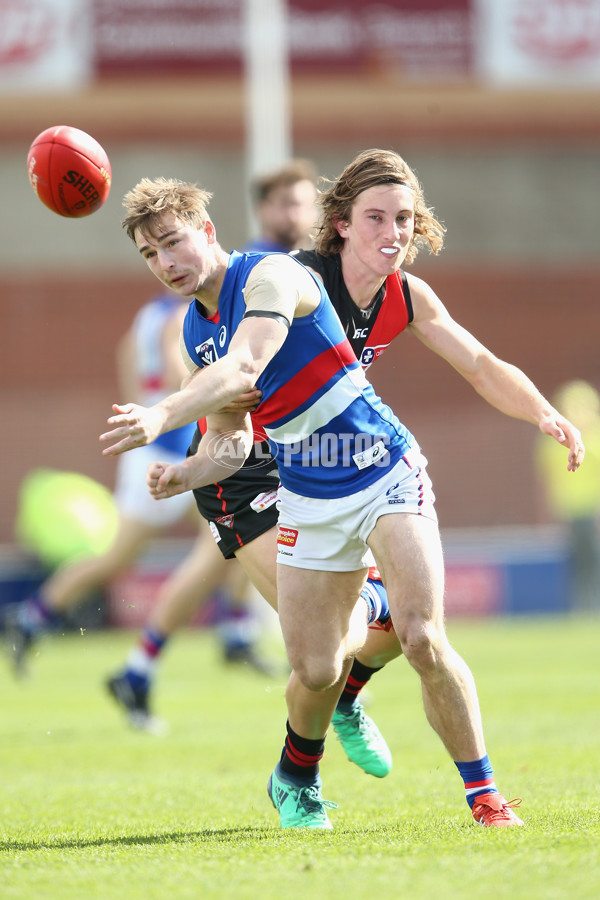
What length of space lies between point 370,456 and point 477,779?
112 centimetres

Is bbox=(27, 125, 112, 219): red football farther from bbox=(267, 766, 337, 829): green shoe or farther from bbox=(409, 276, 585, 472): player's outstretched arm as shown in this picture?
bbox=(267, 766, 337, 829): green shoe

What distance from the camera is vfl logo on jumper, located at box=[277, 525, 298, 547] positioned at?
441 centimetres

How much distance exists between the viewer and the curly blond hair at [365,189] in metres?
4.50

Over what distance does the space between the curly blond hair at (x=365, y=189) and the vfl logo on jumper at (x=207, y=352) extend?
62 centimetres

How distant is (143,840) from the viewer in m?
4.23

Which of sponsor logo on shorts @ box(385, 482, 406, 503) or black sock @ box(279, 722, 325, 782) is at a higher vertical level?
sponsor logo on shorts @ box(385, 482, 406, 503)

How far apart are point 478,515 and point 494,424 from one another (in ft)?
5.20

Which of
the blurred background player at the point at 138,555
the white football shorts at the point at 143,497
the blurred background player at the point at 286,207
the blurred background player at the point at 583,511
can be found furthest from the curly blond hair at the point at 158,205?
the blurred background player at the point at 583,511

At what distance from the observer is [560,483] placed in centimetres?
1703

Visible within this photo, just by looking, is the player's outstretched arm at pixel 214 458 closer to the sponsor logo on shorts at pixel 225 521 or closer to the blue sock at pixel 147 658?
the sponsor logo on shorts at pixel 225 521

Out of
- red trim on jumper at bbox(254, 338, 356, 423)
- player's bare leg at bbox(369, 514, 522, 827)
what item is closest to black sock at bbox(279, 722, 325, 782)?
player's bare leg at bbox(369, 514, 522, 827)

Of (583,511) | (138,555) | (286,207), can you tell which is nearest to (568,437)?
(286,207)

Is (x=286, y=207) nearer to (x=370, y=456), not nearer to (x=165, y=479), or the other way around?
(x=370, y=456)

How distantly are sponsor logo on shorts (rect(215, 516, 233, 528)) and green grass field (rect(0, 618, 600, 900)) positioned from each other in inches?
27.2
